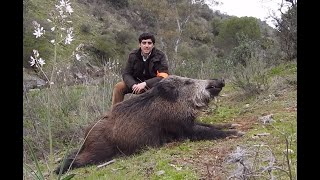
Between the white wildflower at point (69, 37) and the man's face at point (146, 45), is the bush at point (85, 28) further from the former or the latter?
the white wildflower at point (69, 37)

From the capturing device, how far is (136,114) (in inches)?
204

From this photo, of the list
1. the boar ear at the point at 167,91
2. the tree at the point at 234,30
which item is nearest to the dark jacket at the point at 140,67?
the boar ear at the point at 167,91

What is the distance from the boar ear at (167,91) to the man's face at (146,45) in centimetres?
89

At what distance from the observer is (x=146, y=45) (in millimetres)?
6125

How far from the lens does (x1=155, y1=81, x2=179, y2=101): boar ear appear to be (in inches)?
210

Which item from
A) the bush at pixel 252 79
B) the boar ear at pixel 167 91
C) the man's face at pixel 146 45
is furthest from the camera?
the bush at pixel 252 79

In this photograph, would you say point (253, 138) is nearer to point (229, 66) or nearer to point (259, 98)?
point (259, 98)

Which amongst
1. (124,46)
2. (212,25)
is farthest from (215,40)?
(124,46)

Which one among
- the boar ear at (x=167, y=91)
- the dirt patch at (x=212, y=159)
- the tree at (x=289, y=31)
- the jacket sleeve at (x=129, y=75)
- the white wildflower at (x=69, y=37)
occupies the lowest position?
the dirt patch at (x=212, y=159)

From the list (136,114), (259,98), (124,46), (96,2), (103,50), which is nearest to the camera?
(136,114)

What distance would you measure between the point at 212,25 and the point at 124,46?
1345 centimetres

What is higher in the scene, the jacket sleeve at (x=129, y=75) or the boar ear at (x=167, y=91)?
the jacket sleeve at (x=129, y=75)

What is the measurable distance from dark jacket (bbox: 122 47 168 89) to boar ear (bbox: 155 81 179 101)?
2.18 feet

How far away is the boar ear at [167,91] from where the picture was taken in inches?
210
